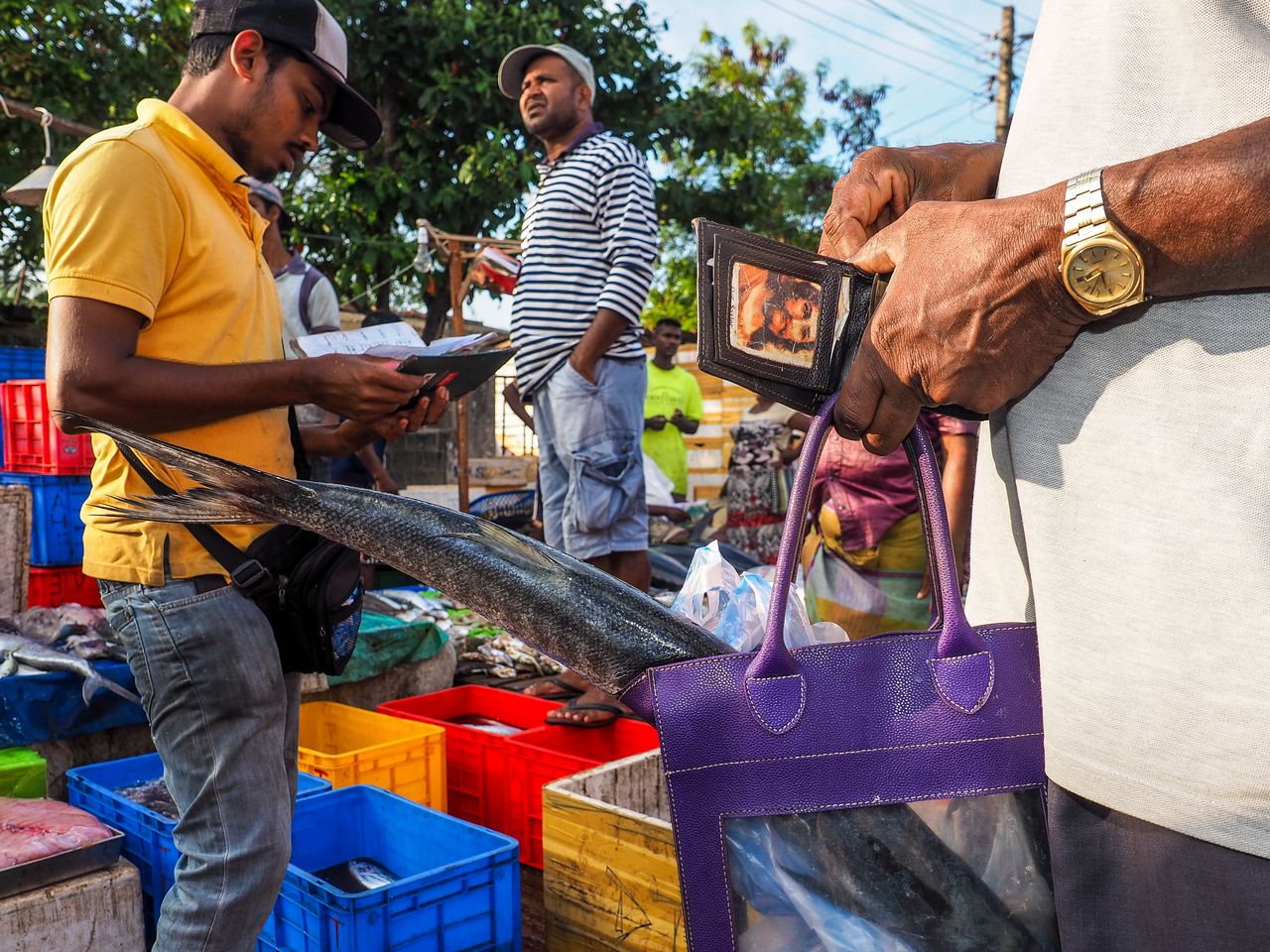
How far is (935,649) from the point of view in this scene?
90cm

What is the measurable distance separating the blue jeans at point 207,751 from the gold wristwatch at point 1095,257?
4.97ft

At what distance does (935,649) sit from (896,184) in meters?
0.58

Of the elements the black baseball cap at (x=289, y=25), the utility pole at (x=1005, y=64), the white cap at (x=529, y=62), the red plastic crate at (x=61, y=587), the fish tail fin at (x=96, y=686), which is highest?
the utility pole at (x=1005, y=64)

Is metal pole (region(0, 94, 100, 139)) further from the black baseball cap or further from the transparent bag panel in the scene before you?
the transparent bag panel

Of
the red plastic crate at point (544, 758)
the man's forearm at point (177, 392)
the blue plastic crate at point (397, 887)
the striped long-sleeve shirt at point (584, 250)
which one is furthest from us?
the striped long-sleeve shirt at point (584, 250)

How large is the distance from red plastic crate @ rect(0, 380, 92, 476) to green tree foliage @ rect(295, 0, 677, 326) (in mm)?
6867

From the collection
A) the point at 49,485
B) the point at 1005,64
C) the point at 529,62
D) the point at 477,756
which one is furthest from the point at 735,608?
the point at 1005,64

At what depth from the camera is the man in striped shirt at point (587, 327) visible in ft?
12.7

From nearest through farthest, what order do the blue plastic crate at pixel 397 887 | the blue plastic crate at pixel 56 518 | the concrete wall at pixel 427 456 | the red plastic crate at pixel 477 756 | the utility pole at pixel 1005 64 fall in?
the blue plastic crate at pixel 397 887
the red plastic crate at pixel 477 756
the blue plastic crate at pixel 56 518
the concrete wall at pixel 427 456
the utility pole at pixel 1005 64

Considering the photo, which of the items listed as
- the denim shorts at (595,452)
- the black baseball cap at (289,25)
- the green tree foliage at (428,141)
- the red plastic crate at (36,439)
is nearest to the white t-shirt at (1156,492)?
the black baseball cap at (289,25)

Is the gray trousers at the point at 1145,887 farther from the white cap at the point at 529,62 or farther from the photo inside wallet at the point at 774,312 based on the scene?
the white cap at the point at 529,62

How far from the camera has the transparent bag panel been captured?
0.90 meters

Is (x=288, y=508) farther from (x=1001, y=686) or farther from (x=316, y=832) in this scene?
(x=316, y=832)

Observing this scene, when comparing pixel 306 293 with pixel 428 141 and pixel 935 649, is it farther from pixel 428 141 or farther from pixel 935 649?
pixel 428 141
